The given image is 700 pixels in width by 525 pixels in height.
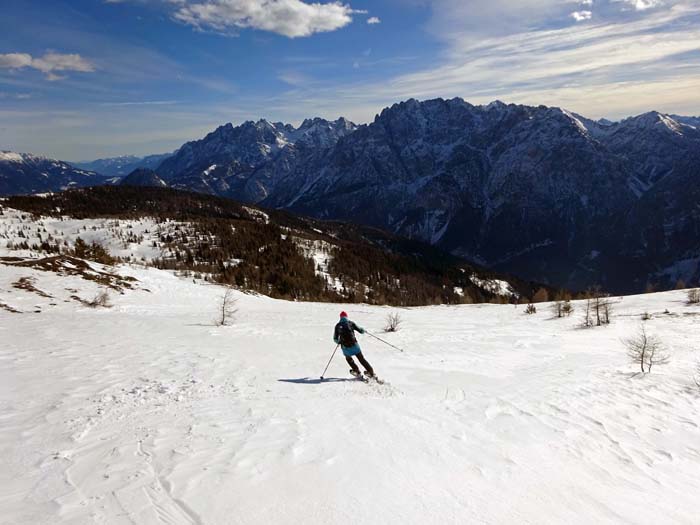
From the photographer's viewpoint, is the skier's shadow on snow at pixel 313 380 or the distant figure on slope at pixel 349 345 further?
the distant figure on slope at pixel 349 345

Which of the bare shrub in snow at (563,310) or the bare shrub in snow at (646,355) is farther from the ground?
the bare shrub in snow at (646,355)

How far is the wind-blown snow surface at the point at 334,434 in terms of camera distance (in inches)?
245

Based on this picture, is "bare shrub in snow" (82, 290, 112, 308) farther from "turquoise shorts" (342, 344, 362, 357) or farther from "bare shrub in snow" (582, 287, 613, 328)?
"bare shrub in snow" (582, 287, 613, 328)

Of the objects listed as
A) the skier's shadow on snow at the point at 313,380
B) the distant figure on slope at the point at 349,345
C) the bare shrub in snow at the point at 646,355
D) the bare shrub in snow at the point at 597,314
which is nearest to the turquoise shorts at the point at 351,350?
the distant figure on slope at the point at 349,345

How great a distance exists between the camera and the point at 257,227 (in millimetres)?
145500

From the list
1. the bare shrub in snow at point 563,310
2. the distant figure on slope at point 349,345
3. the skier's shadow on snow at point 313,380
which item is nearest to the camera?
the skier's shadow on snow at point 313,380

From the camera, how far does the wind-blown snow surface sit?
6234 mm

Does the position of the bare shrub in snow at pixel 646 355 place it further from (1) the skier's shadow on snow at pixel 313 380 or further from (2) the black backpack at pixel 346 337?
(1) the skier's shadow on snow at pixel 313 380

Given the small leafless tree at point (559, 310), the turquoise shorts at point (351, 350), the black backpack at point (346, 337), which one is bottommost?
the small leafless tree at point (559, 310)

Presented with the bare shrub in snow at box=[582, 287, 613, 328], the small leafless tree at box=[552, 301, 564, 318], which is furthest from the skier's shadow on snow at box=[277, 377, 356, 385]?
the small leafless tree at box=[552, 301, 564, 318]

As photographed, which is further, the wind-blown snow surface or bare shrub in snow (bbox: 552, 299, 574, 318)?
bare shrub in snow (bbox: 552, 299, 574, 318)

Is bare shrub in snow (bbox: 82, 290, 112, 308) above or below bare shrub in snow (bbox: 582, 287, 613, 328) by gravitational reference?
above

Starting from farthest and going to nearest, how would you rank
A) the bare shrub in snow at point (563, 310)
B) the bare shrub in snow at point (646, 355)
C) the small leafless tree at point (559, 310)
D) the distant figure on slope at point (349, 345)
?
the bare shrub in snow at point (563, 310) → the small leafless tree at point (559, 310) → the bare shrub in snow at point (646, 355) → the distant figure on slope at point (349, 345)

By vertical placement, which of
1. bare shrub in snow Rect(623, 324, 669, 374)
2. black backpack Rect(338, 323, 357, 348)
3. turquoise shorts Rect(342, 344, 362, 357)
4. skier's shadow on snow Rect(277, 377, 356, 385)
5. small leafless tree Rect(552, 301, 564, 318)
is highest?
black backpack Rect(338, 323, 357, 348)
